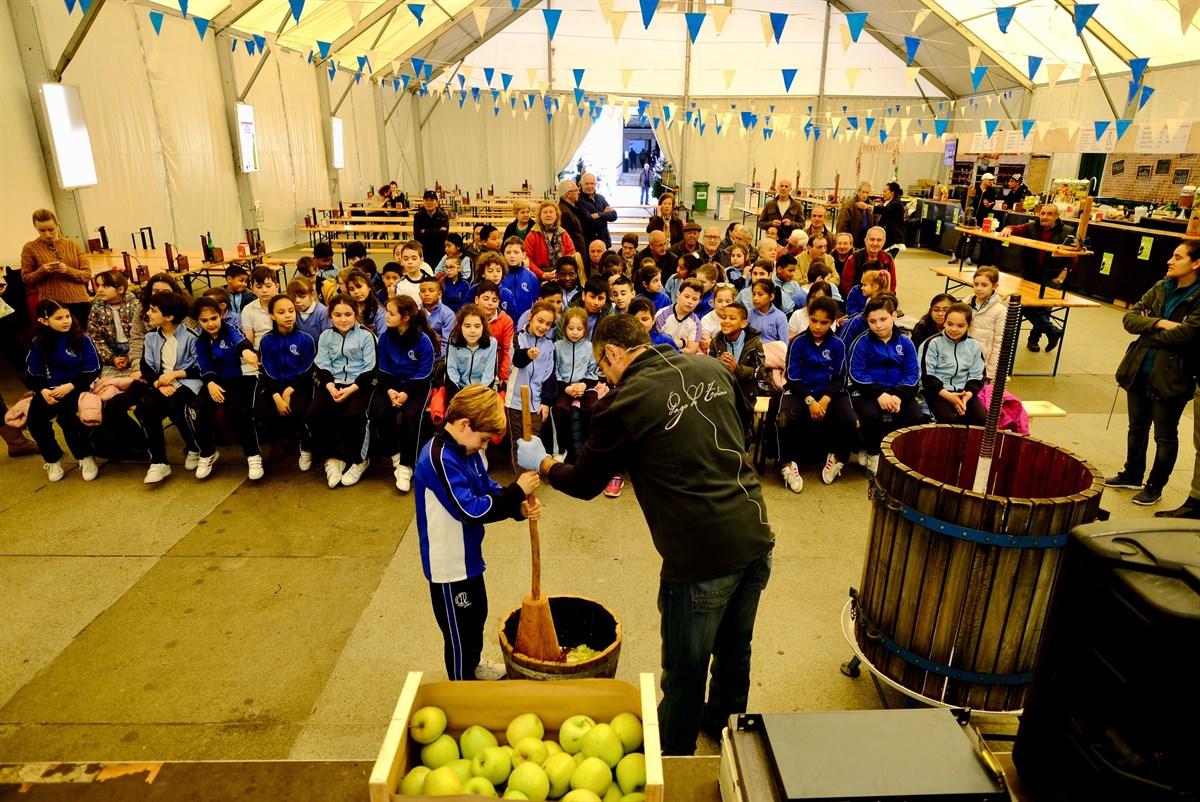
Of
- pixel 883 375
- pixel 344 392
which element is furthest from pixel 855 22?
pixel 344 392

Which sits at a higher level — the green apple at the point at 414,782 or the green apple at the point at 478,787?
the green apple at the point at 414,782

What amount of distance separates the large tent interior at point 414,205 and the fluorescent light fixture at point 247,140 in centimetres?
15

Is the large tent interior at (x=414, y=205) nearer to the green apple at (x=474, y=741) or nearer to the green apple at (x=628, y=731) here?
the green apple at (x=628, y=731)

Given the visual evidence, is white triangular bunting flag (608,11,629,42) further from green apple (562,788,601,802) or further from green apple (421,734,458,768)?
green apple (562,788,601,802)

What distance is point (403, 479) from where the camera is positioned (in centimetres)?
529

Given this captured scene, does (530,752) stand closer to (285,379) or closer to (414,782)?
(414,782)

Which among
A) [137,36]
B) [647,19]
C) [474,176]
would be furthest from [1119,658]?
[474,176]

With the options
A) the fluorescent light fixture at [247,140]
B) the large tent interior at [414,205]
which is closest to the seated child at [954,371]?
the large tent interior at [414,205]

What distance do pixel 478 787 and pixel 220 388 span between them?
4789 millimetres

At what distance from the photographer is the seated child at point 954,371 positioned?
527 centimetres

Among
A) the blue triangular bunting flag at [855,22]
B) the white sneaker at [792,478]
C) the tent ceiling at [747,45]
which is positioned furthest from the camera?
the tent ceiling at [747,45]

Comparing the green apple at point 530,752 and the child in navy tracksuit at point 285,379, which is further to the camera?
the child in navy tracksuit at point 285,379

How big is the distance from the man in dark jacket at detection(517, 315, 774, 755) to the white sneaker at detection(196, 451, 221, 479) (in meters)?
3.97

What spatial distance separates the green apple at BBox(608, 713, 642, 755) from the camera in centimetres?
163
